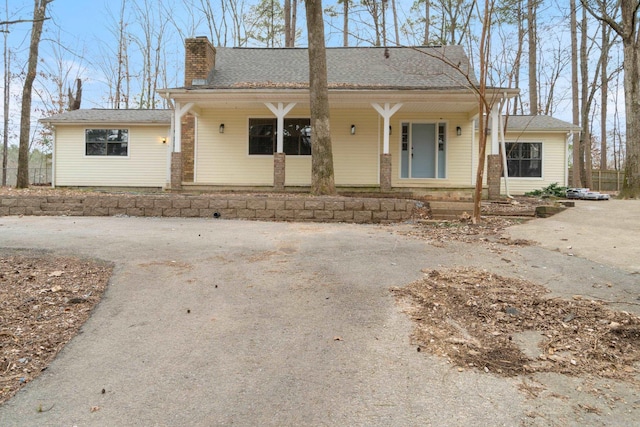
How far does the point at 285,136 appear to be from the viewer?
14.3m

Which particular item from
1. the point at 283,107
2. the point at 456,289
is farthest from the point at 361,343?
the point at 283,107

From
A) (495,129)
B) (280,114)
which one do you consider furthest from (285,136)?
(495,129)

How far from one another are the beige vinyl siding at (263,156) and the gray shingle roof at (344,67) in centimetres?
110

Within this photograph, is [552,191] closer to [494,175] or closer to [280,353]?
[494,175]

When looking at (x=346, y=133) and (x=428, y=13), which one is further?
(x=428, y=13)

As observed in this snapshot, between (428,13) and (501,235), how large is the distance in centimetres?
2114

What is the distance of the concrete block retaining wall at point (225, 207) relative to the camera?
889 centimetres

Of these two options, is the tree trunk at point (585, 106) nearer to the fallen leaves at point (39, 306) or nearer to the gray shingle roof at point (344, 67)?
the gray shingle roof at point (344, 67)

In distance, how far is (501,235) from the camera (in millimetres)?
7184

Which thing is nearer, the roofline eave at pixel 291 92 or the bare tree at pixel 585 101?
the roofline eave at pixel 291 92

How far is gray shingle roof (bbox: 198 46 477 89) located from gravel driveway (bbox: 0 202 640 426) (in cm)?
884

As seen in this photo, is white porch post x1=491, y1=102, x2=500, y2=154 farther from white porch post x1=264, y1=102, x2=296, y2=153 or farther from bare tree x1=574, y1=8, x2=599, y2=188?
bare tree x1=574, y1=8, x2=599, y2=188

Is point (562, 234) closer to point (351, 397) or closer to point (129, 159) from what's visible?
point (351, 397)

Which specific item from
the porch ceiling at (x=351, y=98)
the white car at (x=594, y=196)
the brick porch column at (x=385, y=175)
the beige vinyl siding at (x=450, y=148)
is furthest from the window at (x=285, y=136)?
the white car at (x=594, y=196)
